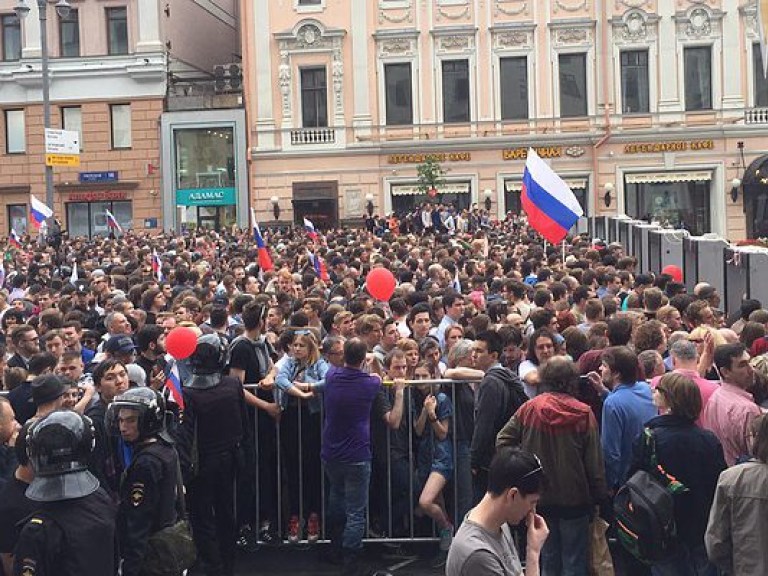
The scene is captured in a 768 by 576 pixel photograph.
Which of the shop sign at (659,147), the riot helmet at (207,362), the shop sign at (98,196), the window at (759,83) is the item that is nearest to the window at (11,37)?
the shop sign at (98,196)

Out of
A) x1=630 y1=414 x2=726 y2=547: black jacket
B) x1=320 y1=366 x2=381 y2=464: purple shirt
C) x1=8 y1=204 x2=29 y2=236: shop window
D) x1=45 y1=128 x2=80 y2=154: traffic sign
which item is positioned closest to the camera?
x1=630 y1=414 x2=726 y2=547: black jacket

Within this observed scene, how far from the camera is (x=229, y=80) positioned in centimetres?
4425

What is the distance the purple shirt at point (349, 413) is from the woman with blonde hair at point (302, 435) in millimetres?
602

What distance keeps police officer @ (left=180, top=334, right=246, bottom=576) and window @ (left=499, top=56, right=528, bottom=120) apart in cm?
3553

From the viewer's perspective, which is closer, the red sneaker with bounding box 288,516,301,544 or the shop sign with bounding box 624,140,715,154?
the red sneaker with bounding box 288,516,301,544

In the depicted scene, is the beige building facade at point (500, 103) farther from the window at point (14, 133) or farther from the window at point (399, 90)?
the window at point (14, 133)

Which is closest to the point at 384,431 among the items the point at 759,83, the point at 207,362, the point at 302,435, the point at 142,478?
the point at 302,435

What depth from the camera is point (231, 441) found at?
795cm

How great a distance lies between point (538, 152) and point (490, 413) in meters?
35.2

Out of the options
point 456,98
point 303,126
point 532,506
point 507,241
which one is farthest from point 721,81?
point 532,506

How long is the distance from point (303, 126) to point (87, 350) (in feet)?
108

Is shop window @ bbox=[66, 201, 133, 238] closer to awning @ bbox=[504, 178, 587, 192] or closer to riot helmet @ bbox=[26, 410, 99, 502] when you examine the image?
awning @ bbox=[504, 178, 587, 192]

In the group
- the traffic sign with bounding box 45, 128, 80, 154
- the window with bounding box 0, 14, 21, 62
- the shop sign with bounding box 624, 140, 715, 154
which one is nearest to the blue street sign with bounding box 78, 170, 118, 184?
the window with bounding box 0, 14, 21, 62

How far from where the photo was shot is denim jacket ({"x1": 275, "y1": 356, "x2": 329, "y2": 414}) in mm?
8625
